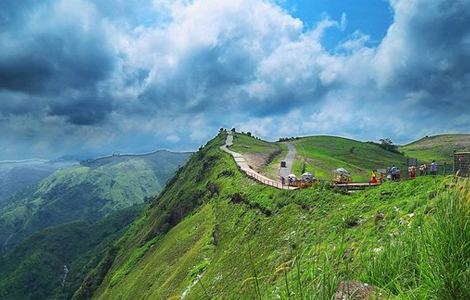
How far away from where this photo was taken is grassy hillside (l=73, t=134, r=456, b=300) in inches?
194

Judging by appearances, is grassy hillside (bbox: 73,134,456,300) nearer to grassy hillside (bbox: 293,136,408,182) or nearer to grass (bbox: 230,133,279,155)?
grassy hillside (bbox: 293,136,408,182)

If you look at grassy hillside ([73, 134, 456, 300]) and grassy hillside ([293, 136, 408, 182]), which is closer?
grassy hillside ([73, 134, 456, 300])

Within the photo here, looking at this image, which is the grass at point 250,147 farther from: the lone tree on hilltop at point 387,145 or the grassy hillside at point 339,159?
the lone tree on hilltop at point 387,145

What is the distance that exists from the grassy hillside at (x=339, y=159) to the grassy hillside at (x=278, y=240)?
40.0 meters

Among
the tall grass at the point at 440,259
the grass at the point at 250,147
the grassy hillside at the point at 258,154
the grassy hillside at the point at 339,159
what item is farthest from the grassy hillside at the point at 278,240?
the grass at the point at 250,147

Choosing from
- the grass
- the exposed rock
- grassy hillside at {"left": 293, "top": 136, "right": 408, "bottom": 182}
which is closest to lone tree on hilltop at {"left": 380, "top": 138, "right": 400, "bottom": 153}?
grassy hillside at {"left": 293, "top": 136, "right": 408, "bottom": 182}

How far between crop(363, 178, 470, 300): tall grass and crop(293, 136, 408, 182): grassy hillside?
248ft

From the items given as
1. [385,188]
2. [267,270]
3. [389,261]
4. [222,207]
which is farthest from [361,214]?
[222,207]

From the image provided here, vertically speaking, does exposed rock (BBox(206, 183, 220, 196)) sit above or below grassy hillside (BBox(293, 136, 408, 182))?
below

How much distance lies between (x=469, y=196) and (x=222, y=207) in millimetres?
41666

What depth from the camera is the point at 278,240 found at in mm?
24516

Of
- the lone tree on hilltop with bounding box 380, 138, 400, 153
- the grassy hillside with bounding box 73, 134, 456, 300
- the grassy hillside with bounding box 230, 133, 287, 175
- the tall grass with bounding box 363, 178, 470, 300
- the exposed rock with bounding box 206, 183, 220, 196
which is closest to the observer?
the tall grass with bounding box 363, 178, 470, 300

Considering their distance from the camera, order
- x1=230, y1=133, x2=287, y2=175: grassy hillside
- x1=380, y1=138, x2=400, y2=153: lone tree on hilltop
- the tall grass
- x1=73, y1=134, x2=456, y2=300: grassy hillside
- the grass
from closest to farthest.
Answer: the tall grass, x1=73, y1=134, x2=456, y2=300: grassy hillside, x1=230, y1=133, x2=287, y2=175: grassy hillside, the grass, x1=380, y1=138, x2=400, y2=153: lone tree on hilltop

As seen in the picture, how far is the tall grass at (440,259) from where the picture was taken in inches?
175
